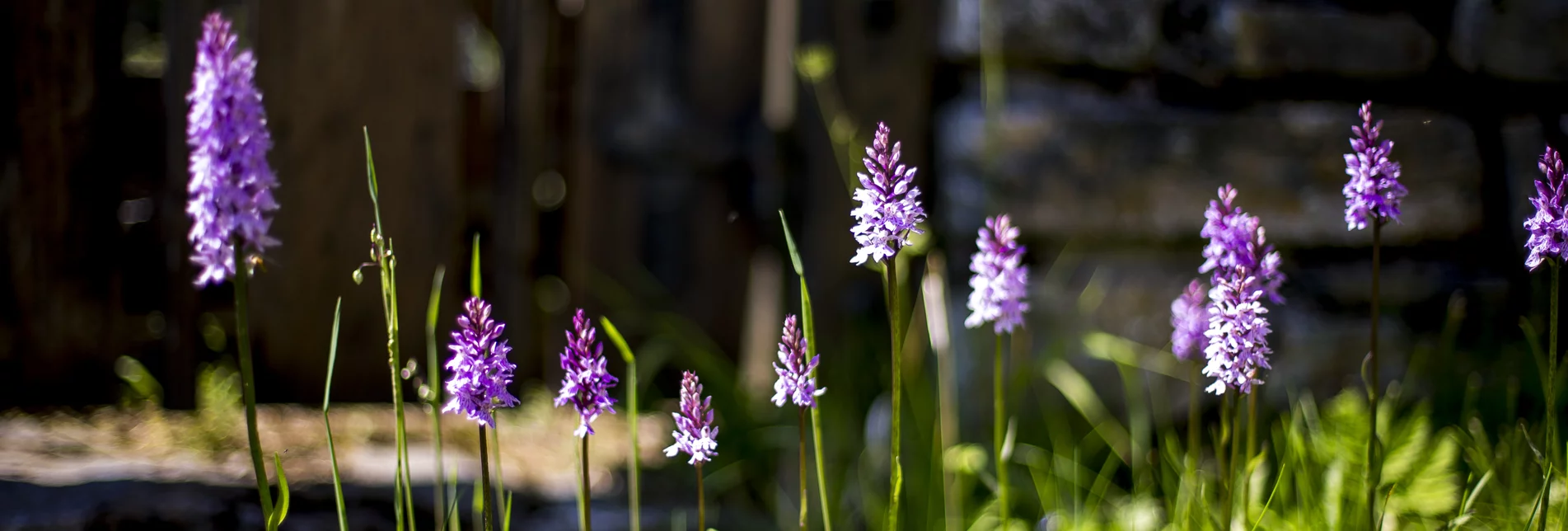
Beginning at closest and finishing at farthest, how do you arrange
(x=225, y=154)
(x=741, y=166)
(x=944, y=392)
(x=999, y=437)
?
(x=225, y=154) < (x=999, y=437) < (x=944, y=392) < (x=741, y=166)

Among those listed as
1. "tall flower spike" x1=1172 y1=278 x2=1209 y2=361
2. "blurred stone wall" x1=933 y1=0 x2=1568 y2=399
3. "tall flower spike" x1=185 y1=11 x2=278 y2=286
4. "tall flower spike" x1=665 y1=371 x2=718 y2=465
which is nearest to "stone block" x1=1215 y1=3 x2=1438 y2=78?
"blurred stone wall" x1=933 y1=0 x2=1568 y2=399

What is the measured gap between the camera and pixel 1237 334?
A: 90 cm

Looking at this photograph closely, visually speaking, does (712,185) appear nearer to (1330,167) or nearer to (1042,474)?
(1042,474)

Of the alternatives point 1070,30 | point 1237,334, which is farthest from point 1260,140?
point 1237,334

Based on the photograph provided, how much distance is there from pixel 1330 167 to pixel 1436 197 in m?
0.19

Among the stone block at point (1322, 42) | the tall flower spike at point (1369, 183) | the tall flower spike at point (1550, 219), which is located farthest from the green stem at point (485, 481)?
the stone block at point (1322, 42)

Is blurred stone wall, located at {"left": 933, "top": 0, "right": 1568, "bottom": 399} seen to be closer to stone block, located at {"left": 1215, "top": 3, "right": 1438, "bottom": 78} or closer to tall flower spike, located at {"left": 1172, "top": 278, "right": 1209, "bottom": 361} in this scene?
stone block, located at {"left": 1215, "top": 3, "right": 1438, "bottom": 78}

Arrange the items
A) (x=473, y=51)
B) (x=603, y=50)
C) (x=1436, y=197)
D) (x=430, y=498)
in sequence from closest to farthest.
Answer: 1. (x=430, y=498)
2. (x=1436, y=197)
3. (x=603, y=50)
4. (x=473, y=51)

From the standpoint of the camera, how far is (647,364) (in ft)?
7.51

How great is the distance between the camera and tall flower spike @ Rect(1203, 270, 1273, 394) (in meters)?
0.89

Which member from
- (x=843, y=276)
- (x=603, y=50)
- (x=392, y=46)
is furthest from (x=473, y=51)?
(x=843, y=276)

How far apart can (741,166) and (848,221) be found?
1.41 ft

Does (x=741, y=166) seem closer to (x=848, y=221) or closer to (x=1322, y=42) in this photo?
(x=848, y=221)

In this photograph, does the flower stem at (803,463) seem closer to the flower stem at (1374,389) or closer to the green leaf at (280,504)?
the green leaf at (280,504)
